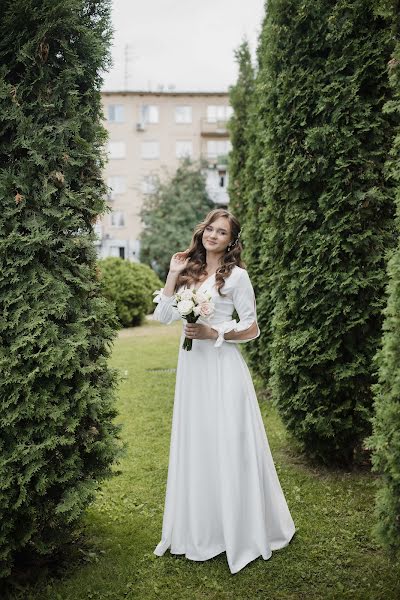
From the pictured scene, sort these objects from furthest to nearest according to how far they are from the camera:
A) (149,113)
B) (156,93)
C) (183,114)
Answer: (183,114)
(149,113)
(156,93)

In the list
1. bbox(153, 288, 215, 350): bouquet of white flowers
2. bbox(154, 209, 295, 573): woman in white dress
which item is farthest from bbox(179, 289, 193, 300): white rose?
bbox(154, 209, 295, 573): woman in white dress

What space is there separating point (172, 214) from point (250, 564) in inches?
1126

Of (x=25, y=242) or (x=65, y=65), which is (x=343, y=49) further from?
(x=25, y=242)

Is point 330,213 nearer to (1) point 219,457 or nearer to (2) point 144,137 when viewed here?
(1) point 219,457

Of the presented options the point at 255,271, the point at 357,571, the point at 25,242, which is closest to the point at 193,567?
the point at 357,571

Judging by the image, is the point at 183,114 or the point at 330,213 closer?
the point at 330,213

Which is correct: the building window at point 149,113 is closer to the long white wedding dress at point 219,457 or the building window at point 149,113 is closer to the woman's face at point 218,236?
the woman's face at point 218,236

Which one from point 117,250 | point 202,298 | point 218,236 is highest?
point 117,250

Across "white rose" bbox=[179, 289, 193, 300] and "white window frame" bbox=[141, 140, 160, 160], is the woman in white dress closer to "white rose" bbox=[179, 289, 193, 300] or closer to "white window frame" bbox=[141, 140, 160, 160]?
"white rose" bbox=[179, 289, 193, 300]

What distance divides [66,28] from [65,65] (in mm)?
218

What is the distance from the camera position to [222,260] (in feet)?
14.6

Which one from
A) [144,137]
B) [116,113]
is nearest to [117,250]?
[144,137]

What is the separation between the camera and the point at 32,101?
3.69m

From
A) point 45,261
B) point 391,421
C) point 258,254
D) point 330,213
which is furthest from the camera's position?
point 258,254
